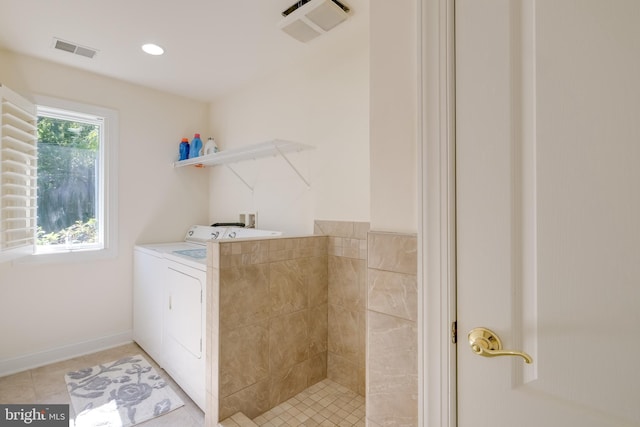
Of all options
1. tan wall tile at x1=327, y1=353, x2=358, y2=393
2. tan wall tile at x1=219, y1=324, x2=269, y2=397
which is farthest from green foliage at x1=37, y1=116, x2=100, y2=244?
tan wall tile at x1=327, y1=353, x2=358, y2=393

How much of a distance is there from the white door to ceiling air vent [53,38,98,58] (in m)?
2.56

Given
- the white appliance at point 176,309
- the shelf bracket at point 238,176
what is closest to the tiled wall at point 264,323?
the white appliance at point 176,309

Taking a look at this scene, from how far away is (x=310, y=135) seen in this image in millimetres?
2240

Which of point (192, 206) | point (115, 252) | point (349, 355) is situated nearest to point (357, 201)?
point (349, 355)

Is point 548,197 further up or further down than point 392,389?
further up

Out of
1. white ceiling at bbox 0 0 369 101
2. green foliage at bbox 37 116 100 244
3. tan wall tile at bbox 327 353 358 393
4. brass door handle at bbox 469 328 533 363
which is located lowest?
tan wall tile at bbox 327 353 358 393

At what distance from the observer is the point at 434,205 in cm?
79

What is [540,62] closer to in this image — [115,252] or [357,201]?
[357,201]

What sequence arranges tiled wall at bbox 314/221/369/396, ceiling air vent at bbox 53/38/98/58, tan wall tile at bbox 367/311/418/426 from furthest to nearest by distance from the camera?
1. ceiling air vent at bbox 53/38/98/58
2. tiled wall at bbox 314/221/369/396
3. tan wall tile at bbox 367/311/418/426

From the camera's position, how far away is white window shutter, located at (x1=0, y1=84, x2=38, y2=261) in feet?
6.25

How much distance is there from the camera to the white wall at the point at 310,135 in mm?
1951

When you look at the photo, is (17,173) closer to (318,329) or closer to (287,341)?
(287,341)

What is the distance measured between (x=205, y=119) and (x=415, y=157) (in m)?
2.95

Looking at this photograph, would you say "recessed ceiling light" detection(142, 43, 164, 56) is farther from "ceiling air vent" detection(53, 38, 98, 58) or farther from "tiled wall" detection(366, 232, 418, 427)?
"tiled wall" detection(366, 232, 418, 427)
